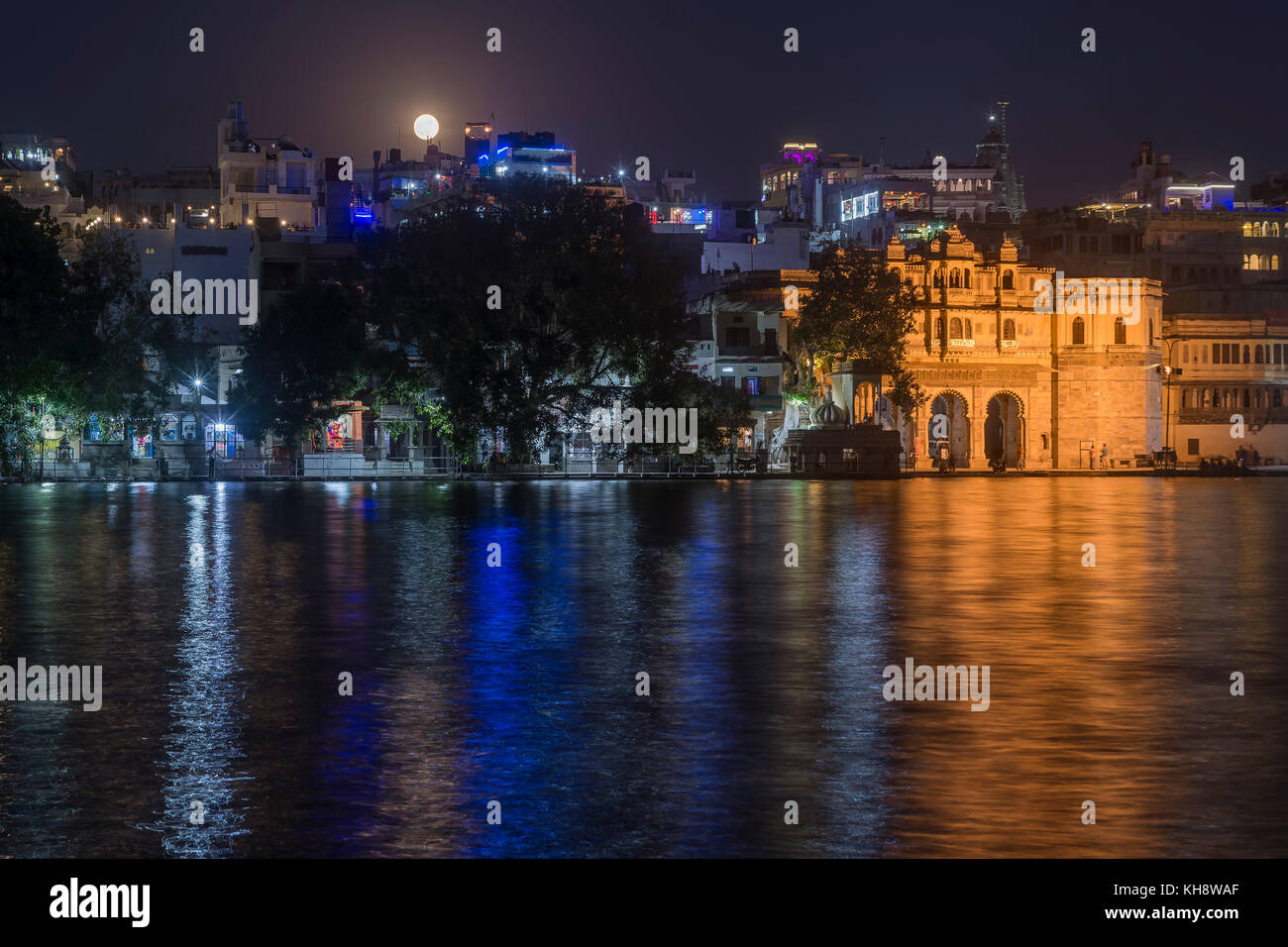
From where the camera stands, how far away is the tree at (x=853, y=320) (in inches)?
3875

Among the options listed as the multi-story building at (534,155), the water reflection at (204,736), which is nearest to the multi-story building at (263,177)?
the multi-story building at (534,155)

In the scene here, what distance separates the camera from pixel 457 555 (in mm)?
30344

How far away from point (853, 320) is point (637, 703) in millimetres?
86547

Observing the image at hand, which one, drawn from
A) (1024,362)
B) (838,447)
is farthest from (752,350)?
(1024,362)

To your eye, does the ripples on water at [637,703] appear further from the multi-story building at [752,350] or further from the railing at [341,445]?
the multi-story building at [752,350]

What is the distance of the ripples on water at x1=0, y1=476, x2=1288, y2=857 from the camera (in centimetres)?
945

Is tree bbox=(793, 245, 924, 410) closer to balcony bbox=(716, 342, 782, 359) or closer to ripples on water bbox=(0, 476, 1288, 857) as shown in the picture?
balcony bbox=(716, 342, 782, 359)

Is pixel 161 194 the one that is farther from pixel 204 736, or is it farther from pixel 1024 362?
pixel 204 736

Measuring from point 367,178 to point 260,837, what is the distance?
544ft

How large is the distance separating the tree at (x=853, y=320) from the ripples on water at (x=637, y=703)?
6578 cm

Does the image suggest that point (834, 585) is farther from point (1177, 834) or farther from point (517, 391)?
point (517, 391)

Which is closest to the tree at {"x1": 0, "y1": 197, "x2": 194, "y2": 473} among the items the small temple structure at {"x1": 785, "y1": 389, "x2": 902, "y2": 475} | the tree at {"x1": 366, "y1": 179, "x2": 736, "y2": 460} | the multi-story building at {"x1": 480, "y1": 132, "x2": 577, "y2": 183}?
the tree at {"x1": 366, "y1": 179, "x2": 736, "y2": 460}

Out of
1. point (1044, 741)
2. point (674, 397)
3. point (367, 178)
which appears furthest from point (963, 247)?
point (1044, 741)
